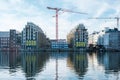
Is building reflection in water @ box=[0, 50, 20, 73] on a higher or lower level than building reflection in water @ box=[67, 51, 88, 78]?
higher

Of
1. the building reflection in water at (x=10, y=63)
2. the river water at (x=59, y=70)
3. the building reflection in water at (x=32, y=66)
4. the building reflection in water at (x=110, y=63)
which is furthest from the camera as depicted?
the building reflection in water at (x=10, y=63)

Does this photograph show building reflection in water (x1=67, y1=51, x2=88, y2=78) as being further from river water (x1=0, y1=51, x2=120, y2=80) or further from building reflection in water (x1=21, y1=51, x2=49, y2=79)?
building reflection in water (x1=21, y1=51, x2=49, y2=79)

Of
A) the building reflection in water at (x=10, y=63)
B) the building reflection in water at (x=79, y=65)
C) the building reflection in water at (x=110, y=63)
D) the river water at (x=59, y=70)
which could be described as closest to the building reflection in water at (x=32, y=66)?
the river water at (x=59, y=70)

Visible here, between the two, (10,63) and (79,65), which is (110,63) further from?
(10,63)

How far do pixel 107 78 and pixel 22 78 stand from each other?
8.45 m

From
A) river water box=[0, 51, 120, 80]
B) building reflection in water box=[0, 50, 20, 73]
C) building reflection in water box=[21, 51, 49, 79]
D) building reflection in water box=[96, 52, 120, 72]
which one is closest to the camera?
river water box=[0, 51, 120, 80]

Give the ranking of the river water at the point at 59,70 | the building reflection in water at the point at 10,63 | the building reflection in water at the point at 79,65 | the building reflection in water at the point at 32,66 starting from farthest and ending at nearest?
the building reflection in water at the point at 10,63, the building reflection in water at the point at 79,65, the building reflection in water at the point at 32,66, the river water at the point at 59,70

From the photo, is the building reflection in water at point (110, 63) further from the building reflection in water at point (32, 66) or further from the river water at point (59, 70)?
the building reflection in water at point (32, 66)

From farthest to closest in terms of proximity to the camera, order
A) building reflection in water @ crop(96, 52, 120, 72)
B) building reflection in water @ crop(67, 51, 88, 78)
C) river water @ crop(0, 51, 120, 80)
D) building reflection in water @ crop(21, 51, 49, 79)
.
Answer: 1. building reflection in water @ crop(96, 52, 120, 72)
2. building reflection in water @ crop(67, 51, 88, 78)
3. building reflection in water @ crop(21, 51, 49, 79)
4. river water @ crop(0, 51, 120, 80)

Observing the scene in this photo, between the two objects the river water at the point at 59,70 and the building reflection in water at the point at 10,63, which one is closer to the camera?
the river water at the point at 59,70

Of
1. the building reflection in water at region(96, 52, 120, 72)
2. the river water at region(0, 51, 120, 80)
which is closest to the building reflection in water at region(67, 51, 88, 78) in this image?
the river water at region(0, 51, 120, 80)

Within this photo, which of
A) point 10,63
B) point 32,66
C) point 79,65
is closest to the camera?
point 32,66

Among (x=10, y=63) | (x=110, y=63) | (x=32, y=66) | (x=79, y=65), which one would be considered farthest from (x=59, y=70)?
(x=110, y=63)

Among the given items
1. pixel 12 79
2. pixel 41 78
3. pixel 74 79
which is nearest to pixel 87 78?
pixel 74 79
